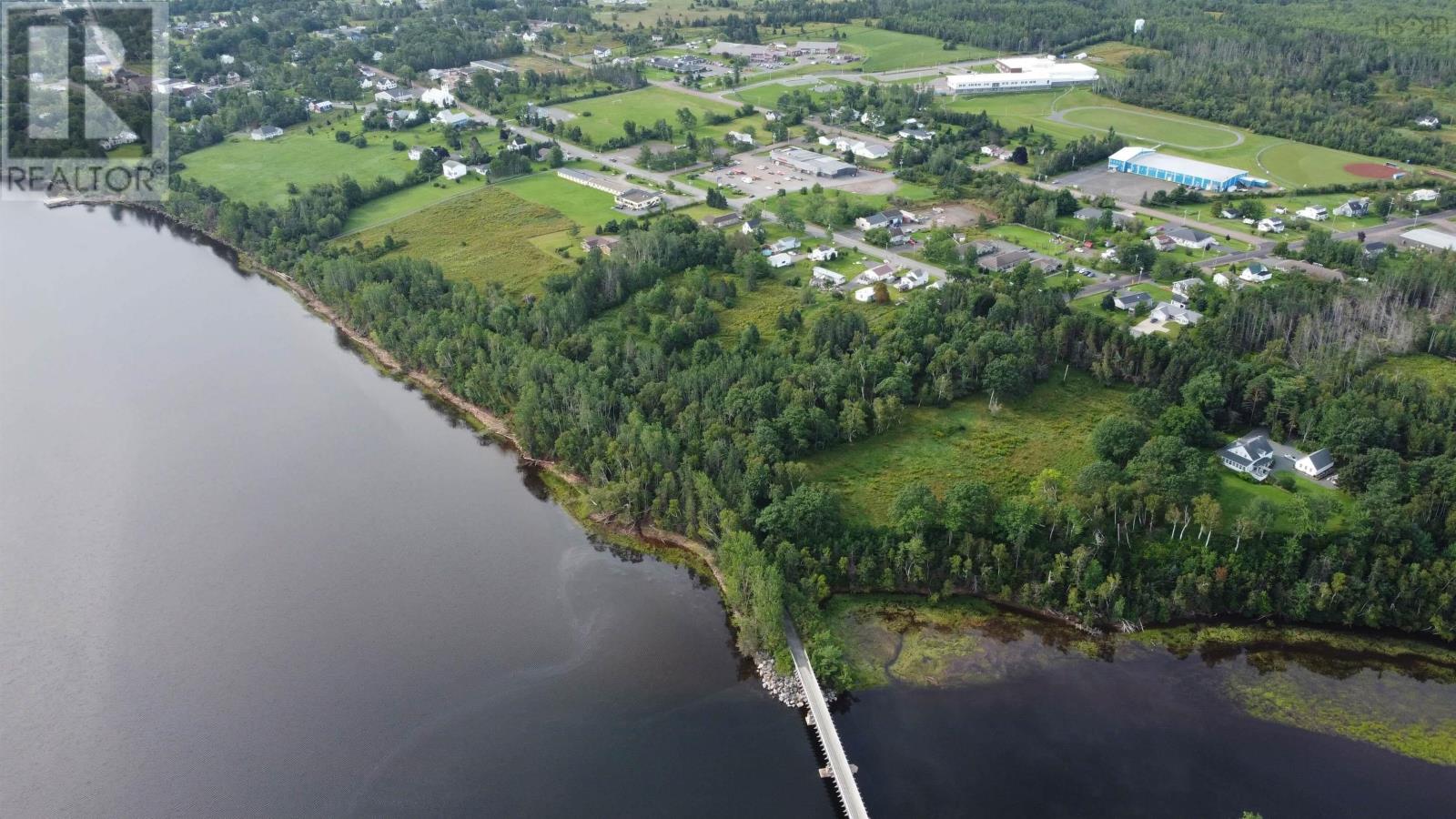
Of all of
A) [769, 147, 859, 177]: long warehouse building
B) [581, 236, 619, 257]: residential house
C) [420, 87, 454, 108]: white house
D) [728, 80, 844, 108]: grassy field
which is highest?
[728, 80, 844, 108]: grassy field

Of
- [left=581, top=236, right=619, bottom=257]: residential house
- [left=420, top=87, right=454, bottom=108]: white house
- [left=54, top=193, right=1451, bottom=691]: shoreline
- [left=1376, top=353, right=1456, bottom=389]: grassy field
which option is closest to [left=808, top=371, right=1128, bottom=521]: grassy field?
[left=54, top=193, right=1451, bottom=691]: shoreline

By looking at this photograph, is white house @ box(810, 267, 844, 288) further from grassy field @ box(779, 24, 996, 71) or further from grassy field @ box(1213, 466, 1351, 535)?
grassy field @ box(779, 24, 996, 71)

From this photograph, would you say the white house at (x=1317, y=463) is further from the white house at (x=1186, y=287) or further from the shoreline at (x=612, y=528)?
the white house at (x=1186, y=287)

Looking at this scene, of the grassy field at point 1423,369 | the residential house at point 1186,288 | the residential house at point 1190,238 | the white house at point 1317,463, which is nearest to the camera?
the white house at point 1317,463

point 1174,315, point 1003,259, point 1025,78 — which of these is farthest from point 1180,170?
point 1025,78

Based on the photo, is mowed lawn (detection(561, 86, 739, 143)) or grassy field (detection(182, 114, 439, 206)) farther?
mowed lawn (detection(561, 86, 739, 143))

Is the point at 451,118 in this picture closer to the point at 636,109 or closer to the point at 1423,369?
the point at 636,109

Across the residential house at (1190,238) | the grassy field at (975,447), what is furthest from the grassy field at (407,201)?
the residential house at (1190,238)
